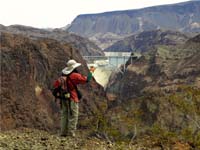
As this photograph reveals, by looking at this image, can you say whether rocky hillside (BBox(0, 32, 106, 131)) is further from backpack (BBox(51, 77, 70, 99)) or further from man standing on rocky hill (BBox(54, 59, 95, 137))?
backpack (BBox(51, 77, 70, 99))

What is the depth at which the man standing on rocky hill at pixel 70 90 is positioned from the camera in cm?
969

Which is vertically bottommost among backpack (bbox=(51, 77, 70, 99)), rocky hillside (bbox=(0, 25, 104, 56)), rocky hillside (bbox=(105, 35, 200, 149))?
rocky hillside (bbox=(105, 35, 200, 149))

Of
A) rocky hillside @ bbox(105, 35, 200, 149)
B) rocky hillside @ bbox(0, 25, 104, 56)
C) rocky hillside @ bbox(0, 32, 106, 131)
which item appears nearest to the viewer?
rocky hillside @ bbox(105, 35, 200, 149)

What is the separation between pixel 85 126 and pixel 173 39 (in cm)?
12846

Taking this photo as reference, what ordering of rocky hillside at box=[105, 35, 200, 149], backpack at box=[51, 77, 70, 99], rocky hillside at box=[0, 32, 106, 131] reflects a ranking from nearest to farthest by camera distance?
backpack at box=[51, 77, 70, 99], rocky hillside at box=[105, 35, 200, 149], rocky hillside at box=[0, 32, 106, 131]

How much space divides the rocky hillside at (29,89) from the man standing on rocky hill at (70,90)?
14035 mm

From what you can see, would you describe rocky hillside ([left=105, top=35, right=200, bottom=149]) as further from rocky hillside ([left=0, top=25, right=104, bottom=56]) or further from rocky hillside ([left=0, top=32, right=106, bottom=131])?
rocky hillside ([left=0, top=25, right=104, bottom=56])

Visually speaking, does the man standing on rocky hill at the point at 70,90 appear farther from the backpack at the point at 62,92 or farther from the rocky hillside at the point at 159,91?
the rocky hillside at the point at 159,91

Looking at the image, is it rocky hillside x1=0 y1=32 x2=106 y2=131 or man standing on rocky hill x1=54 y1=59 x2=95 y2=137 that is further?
rocky hillside x1=0 y1=32 x2=106 y2=131

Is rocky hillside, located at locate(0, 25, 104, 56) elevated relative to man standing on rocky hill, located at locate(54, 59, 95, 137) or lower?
elevated

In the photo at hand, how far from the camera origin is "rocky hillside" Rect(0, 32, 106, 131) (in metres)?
33.0

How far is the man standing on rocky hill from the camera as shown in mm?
9688

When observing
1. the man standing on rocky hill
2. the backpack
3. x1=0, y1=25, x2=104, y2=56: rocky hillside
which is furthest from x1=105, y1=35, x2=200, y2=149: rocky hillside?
x1=0, y1=25, x2=104, y2=56: rocky hillside

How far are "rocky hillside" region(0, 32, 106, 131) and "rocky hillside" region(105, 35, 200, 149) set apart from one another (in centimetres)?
270
